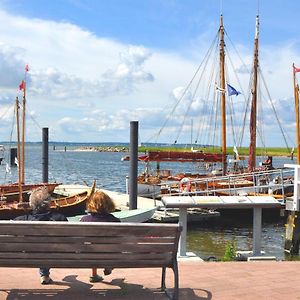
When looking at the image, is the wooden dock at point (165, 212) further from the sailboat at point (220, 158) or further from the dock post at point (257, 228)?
the dock post at point (257, 228)

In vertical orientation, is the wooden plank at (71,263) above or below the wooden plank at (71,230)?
below

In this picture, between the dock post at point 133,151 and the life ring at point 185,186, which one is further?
the life ring at point 185,186

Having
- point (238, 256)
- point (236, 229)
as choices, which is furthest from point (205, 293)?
point (236, 229)

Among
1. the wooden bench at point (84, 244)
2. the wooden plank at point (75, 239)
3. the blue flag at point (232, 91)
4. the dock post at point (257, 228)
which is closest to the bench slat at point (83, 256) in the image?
the wooden bench at point (84, 244)

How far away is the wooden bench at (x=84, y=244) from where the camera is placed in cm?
525

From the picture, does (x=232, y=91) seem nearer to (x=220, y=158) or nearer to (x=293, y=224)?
(x=220, y=158)

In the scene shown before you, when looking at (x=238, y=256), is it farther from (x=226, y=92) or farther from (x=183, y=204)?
(x=226, y=92)

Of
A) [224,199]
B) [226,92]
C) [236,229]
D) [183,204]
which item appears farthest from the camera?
[226,92]

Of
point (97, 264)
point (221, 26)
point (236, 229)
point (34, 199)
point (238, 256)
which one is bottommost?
point (236, 229)

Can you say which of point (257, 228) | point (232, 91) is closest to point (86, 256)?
point (257, 228)

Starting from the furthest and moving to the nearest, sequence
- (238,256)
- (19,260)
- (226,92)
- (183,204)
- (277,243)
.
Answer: (226,92), (277,243), (238,256), (183,204), (19,260)

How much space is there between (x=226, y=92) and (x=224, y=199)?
80.4 ft

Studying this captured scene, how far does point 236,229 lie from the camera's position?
21.6 metres

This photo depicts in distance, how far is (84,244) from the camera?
17.6ft
